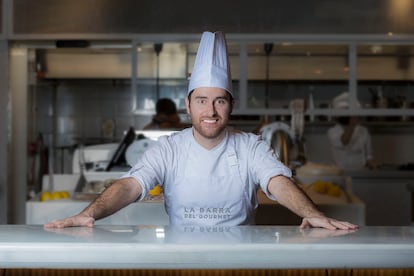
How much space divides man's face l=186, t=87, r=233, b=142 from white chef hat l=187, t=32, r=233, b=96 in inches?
1.1

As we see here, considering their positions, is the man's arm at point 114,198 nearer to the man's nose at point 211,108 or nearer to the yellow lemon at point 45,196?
the man's nose at point 211,108

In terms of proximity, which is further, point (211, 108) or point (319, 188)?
point (319, 188)

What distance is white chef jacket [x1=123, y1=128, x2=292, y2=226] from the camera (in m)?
2.67

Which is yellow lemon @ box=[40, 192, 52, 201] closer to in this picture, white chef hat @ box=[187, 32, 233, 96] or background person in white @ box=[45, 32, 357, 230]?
background person in white @ box=[45, 32, 357, 230]

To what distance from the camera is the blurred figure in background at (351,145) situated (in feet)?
25.3

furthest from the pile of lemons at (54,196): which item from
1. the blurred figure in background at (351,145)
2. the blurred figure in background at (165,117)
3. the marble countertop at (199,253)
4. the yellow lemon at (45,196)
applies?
the blurred figure in background at (351,145)

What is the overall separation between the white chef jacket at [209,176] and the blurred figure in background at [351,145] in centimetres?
511

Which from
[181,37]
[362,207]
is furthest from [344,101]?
[362,207]

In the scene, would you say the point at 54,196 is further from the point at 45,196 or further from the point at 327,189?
the point at 327,189

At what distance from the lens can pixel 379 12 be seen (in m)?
5.71

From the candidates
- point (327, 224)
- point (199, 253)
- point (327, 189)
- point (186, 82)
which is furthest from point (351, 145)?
point (199, 253)

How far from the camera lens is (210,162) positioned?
2699mm

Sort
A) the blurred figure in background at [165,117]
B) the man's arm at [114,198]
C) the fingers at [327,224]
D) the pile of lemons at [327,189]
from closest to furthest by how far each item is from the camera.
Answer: the fingers at [327,224] → the man's arm at [114,198] → the pile of lemons at [327,189] → the blurred figure in background at [165,117]

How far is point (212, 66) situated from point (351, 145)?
17.4ft
